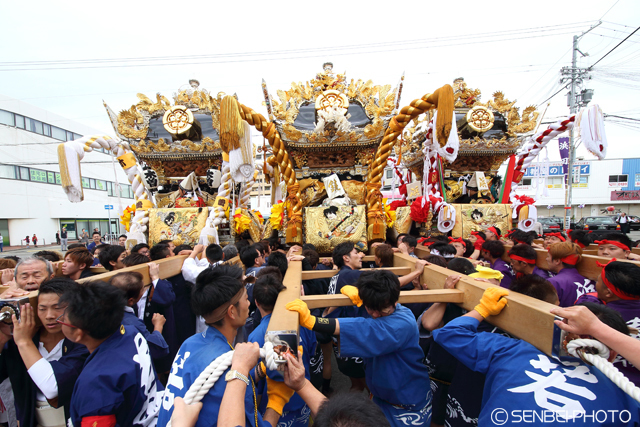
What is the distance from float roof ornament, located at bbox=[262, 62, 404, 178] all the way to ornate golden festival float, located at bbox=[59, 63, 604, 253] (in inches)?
0.8

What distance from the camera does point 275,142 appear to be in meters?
4.90

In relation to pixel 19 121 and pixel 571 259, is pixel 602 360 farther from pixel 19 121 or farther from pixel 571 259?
pixel 19 121

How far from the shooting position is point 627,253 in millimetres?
3303

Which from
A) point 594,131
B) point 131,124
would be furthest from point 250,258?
point 594,131

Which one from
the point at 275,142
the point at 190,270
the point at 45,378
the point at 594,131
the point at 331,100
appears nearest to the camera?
the point at 45,378

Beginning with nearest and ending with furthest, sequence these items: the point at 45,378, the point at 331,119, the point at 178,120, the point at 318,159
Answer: the point at 45,378 < the point at 331,119 < the point at 318,159 < the point at 178,120

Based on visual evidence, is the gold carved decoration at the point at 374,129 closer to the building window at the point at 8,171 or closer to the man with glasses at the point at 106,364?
the man with glasses at the point at 106,364

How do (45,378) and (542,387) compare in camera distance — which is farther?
(45,378)

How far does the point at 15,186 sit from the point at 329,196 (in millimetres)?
23225

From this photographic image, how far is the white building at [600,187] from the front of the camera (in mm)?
25891

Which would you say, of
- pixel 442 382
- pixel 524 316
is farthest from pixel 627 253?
pixel 524 316

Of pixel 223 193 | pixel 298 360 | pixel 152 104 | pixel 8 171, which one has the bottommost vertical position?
pixel 298 360

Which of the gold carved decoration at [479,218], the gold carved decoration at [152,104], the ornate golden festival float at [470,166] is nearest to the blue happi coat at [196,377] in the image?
the ornate golden festival float at [470,166]

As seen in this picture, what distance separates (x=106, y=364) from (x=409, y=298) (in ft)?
5.57
